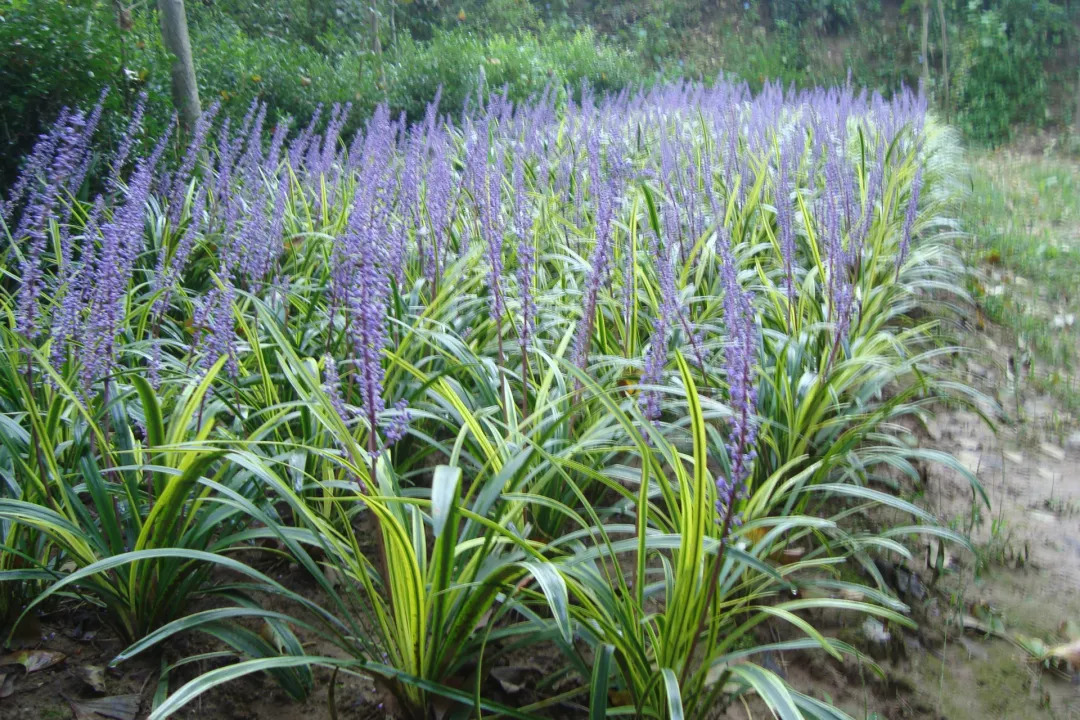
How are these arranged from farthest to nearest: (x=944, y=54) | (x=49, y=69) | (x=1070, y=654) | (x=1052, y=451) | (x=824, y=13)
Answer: (x=824, y=13) → (x=944, y=54) → (x=49, y=69) → (x=1052, y=451) → (x=1070, y=654)

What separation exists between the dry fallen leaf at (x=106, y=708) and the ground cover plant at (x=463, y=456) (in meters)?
0.14

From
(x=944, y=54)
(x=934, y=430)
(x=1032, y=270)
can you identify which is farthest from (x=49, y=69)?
(x=944, y=54)

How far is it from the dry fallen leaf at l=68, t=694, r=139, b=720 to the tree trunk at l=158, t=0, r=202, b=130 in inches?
165

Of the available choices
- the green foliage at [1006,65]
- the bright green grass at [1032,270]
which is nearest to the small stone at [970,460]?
the bright green grass at [1032,270]

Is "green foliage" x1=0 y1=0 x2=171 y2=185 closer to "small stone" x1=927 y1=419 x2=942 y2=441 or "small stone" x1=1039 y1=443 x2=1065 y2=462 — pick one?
"small stone" x1=927 y1=419 x2=942 y2=441

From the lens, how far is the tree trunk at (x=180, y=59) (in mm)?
5125

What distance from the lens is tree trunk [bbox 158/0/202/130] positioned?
5.12 m

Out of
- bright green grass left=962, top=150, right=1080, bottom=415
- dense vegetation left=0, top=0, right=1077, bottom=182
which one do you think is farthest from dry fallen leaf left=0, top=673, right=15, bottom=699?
bright green grass left=962, top=150, right=1080, bottom=415

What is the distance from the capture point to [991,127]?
1340 cm

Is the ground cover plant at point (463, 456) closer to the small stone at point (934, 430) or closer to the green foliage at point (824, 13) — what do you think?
the small stone at point (934, 430)

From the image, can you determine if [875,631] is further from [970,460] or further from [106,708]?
[106,708]

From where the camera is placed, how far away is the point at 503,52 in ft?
33.9

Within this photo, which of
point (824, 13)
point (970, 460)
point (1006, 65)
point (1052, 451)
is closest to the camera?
point (970, 460)

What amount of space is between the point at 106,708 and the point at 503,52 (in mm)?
9817
